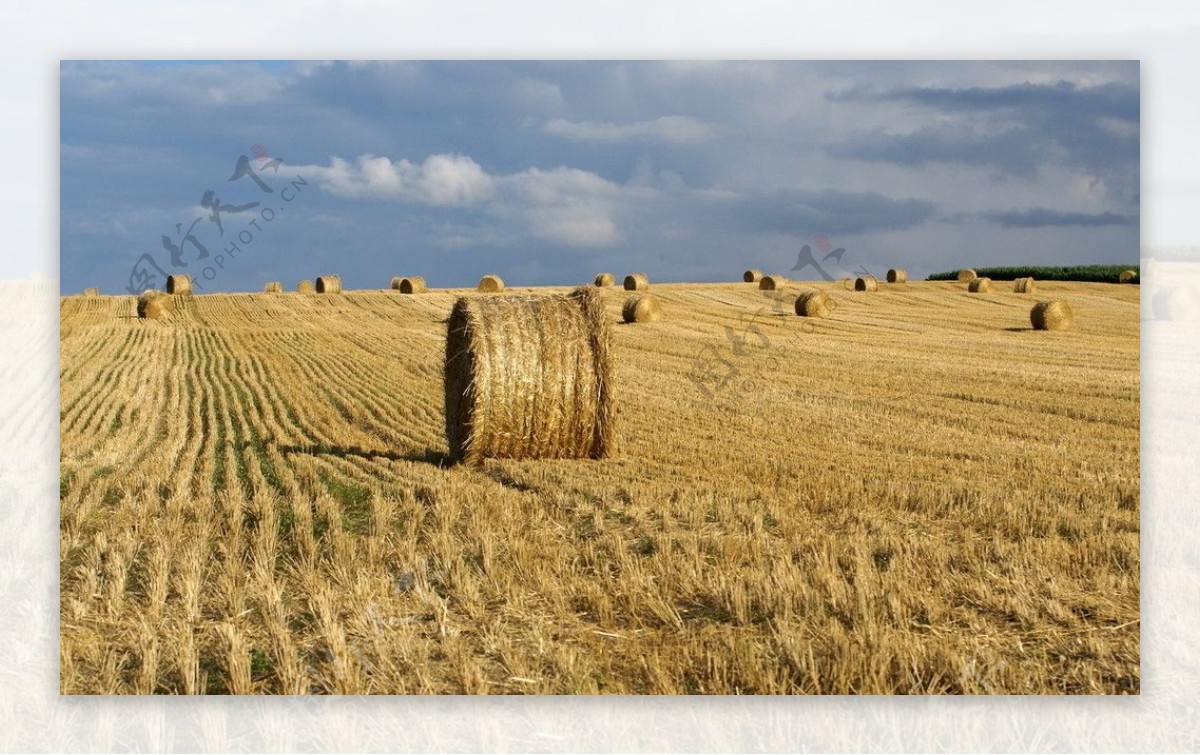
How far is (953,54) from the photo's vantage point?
233 inches

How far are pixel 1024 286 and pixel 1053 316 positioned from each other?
1122 centimetres

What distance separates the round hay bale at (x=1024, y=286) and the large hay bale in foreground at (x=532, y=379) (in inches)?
1095

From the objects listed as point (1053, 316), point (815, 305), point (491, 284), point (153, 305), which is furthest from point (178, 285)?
point (1053, 316)

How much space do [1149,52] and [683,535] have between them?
11.7ft

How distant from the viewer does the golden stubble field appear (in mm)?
4871

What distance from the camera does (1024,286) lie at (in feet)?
113

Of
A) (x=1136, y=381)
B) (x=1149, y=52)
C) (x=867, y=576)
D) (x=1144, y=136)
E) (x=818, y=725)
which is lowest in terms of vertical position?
(x=818, y=725)

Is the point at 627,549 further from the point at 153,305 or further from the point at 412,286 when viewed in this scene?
the point at 412,286

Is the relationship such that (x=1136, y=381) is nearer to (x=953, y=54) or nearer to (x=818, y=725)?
(x=953, y=54)

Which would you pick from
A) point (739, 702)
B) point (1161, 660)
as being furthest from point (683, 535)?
point (1161, 660)

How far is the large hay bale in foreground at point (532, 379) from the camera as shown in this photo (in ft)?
29.8

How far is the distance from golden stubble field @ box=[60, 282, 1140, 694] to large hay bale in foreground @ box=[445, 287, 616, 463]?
0.28m

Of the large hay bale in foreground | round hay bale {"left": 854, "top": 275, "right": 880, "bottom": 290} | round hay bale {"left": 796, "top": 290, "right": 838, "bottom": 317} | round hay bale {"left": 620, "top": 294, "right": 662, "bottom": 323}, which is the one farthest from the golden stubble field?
round hay bale {"left": 854, "top": 275, "right": 880, "bottom": 290}
